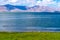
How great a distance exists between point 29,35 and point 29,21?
1.83ft

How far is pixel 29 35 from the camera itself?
499 centimetres

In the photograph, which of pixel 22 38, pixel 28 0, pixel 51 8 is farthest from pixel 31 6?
pixel 22 38

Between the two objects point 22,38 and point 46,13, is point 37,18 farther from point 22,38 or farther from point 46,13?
point 22,38

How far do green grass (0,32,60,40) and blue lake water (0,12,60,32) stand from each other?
26cm

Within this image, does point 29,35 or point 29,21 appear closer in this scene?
point 29,35

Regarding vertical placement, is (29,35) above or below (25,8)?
below

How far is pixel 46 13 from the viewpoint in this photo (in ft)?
17.6

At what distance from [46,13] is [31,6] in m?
0.49

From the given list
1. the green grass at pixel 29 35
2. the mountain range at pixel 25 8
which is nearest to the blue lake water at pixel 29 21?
the mountain range at pixel 25 8

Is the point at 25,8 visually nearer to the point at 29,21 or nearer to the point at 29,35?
the point at 29,21

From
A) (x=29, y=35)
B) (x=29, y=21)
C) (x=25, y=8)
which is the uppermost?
(x=25, y=8)

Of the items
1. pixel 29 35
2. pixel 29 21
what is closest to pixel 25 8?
pixel 29 21

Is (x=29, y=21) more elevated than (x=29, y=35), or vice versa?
(x=29, y=21)

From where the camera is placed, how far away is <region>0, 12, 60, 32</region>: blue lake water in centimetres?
533
